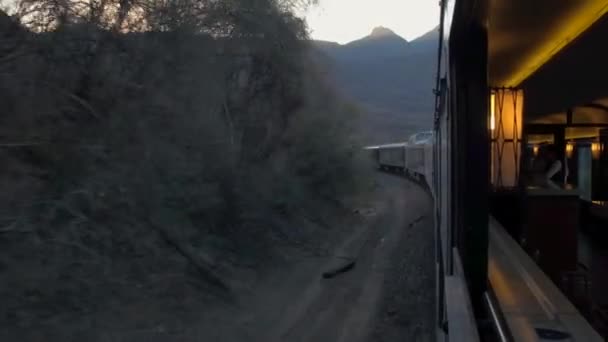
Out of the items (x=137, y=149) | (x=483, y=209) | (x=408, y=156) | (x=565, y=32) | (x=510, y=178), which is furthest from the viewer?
(x=408, y=156)

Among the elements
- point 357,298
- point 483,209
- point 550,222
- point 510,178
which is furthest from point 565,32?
point 357,298

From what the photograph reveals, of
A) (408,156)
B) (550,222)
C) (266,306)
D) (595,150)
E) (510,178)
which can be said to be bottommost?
(266,306)

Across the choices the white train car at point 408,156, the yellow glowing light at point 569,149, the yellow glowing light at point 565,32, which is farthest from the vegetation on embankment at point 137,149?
the white train car at point 408,156

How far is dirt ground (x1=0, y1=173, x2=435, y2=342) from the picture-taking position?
10930mm

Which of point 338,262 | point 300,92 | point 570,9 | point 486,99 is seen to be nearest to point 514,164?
point 570,9

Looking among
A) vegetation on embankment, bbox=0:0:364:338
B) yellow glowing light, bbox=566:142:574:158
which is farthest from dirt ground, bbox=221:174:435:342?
yellow glowing light, bbox=566:142:574:158

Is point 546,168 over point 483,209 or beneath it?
over

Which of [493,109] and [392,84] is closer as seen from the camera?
[493,109]

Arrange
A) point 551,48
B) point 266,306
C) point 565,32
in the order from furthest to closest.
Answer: point 266,306 < point 551,48 < point 565,32

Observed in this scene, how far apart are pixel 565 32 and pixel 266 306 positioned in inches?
389

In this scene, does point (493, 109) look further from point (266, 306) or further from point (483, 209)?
point (266, 306)

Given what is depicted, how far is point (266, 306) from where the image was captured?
15.0 metres

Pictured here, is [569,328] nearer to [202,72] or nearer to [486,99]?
[486,99]

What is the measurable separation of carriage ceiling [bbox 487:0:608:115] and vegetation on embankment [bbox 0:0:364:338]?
7.68m
